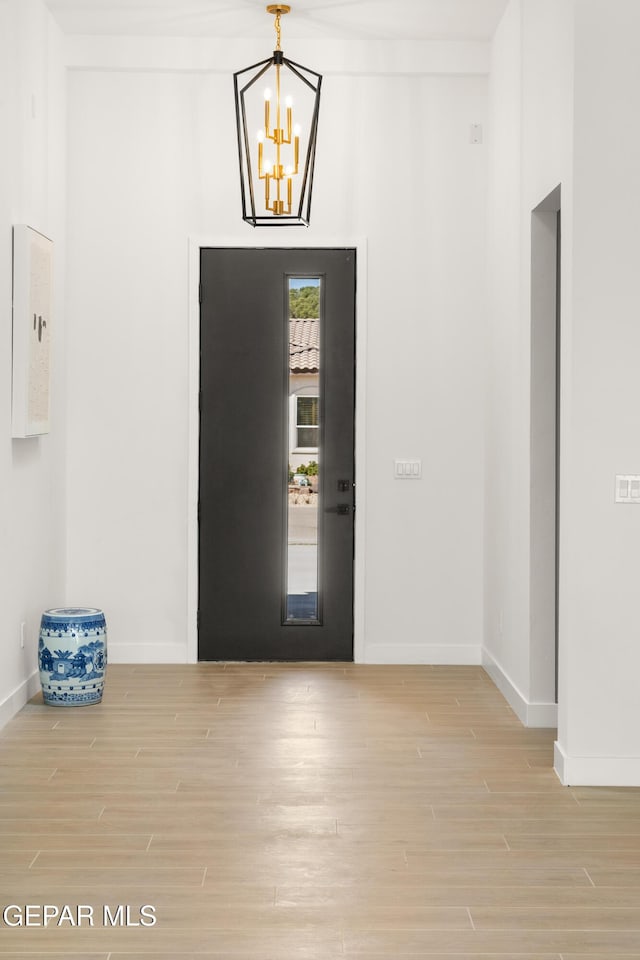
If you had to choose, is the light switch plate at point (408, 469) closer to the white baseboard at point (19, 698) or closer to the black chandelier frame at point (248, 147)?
the black chandelier frame at point (248, 147)

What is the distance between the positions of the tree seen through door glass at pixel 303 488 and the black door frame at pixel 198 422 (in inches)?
8.9

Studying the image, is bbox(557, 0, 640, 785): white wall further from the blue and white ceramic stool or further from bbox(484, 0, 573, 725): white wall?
the blue and white ceramic stool

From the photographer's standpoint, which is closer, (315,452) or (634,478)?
(634,478)

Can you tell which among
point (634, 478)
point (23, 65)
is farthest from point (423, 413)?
point (23, 65)

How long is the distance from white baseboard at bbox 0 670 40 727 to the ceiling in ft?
10.7

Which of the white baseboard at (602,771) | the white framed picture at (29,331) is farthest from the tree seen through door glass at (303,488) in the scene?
the white baseboard at (602,771)

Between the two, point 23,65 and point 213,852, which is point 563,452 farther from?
point 23,65

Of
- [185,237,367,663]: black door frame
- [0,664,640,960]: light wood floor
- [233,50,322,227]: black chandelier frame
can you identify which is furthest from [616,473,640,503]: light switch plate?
[185,237,367,663]: black door frame

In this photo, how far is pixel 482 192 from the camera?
19.5ft

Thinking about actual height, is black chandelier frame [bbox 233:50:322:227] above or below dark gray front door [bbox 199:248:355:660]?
above

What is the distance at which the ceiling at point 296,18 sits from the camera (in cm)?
536

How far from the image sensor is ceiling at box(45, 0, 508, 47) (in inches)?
211

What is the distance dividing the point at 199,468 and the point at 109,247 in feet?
4.17

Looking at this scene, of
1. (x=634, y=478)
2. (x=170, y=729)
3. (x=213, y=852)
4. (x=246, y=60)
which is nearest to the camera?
(x=213, y=852)
